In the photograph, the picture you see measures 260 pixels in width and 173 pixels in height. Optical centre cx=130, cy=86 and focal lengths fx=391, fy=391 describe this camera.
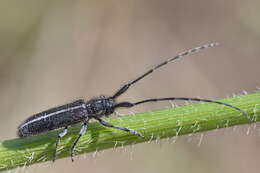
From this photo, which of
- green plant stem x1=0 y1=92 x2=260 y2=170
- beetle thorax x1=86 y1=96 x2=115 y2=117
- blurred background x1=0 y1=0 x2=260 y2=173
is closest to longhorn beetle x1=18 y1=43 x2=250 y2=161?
beetle thorax x1=86 y1=96 x2=115 y2=117

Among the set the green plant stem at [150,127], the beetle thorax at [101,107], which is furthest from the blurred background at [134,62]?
the green plant stem at [150,127]

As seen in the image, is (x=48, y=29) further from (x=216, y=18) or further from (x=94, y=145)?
(x=94, y=145)

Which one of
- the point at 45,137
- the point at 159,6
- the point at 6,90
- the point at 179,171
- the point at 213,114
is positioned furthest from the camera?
the point at 159,6

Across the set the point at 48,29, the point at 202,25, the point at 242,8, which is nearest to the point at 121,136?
the point at 48,29

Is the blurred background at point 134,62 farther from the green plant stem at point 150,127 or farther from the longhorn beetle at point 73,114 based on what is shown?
the green plant stem at point 150,127

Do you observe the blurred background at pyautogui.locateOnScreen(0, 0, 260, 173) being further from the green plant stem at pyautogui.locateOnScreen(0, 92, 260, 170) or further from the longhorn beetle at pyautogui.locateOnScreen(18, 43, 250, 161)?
the green plant stem at pyautogui.locateOnScreen(0, 92, 260, 170)
